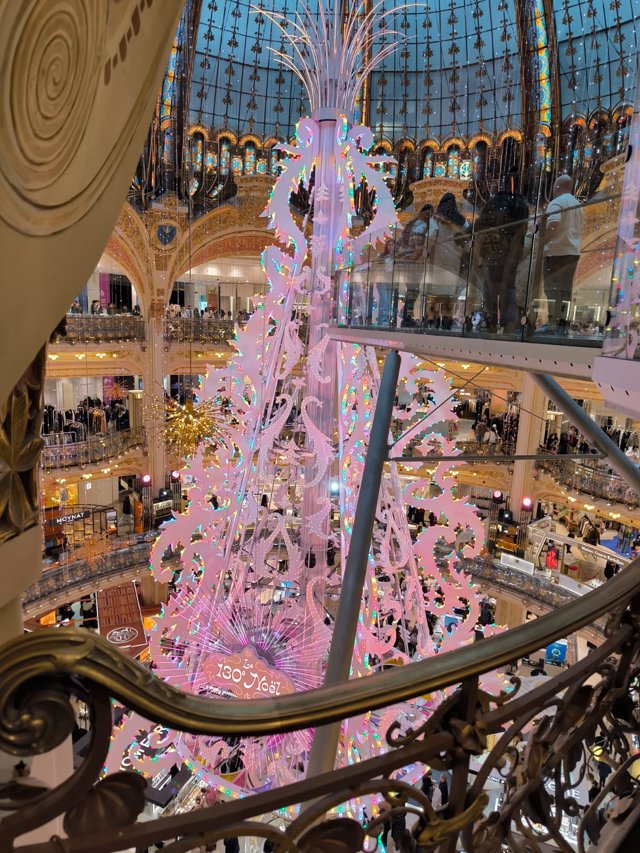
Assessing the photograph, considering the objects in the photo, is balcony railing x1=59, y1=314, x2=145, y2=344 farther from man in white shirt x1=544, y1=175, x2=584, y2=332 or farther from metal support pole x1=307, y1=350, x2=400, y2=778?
man in white shirt x1=544, y1=175, x2=584, y2=332

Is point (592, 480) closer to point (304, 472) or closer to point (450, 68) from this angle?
point (304, 472)

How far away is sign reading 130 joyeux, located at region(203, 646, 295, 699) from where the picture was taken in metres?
4.42

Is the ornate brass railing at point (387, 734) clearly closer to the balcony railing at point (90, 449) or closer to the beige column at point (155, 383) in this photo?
the balcony railing at point (90, 449)

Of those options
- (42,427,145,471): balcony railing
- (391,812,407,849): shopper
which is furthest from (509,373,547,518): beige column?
(391,812,407,849): shopper

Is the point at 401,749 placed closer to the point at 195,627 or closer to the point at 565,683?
the point at 565,683

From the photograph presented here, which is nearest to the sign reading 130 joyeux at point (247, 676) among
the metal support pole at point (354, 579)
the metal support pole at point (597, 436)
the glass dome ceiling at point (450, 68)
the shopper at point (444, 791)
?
the metal support pole at point (354, 579)

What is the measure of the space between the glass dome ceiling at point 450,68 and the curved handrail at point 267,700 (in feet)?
58.9

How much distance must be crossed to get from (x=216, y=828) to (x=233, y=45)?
20.6 meters

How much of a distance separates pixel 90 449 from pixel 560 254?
48.4 ft

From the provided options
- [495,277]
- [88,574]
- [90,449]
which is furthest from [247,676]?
[90,449]

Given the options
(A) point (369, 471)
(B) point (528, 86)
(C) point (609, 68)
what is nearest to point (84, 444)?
(A) point (369, 471)

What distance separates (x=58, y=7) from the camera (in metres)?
0.94

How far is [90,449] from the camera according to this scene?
1598 centimetres

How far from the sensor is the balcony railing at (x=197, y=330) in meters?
17.8
